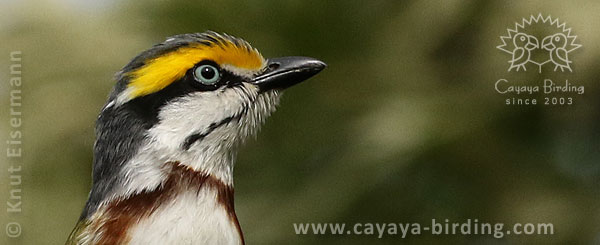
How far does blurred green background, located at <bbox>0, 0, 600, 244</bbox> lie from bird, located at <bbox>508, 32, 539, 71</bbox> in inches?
0.7

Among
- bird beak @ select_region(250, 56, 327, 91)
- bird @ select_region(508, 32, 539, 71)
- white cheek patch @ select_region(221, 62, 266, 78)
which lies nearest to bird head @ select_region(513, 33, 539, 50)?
bird @ select_region(508, 32, 539, 71)

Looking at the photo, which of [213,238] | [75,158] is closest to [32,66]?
[75,158]

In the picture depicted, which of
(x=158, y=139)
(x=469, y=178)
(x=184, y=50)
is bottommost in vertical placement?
(x=469, y=178)

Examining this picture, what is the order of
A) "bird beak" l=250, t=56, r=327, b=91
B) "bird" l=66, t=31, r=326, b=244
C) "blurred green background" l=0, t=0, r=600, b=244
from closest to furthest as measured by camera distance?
Result: "bird" l=66, t=31, r=326, b=244, "bird beak" l=250, t=56, r=327, b=91, "blurred green background" l=0, t=0, r=600, b=244

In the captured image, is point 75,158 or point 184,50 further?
point 75,158

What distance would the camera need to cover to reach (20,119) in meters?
1.70

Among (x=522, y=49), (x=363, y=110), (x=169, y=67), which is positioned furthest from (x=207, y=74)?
(x=522, y=49)

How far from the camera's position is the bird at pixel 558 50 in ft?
5.65

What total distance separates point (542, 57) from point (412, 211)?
42 centimetres

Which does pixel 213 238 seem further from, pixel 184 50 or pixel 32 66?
pixel 32 66

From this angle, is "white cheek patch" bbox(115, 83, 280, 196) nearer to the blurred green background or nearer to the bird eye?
the bird eye

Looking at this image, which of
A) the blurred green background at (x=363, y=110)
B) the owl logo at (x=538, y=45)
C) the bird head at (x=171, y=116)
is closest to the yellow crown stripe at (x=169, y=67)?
the bird head at (x=171, y=116)

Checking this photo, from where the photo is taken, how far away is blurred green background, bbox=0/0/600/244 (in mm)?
1694

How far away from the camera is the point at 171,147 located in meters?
1.20
